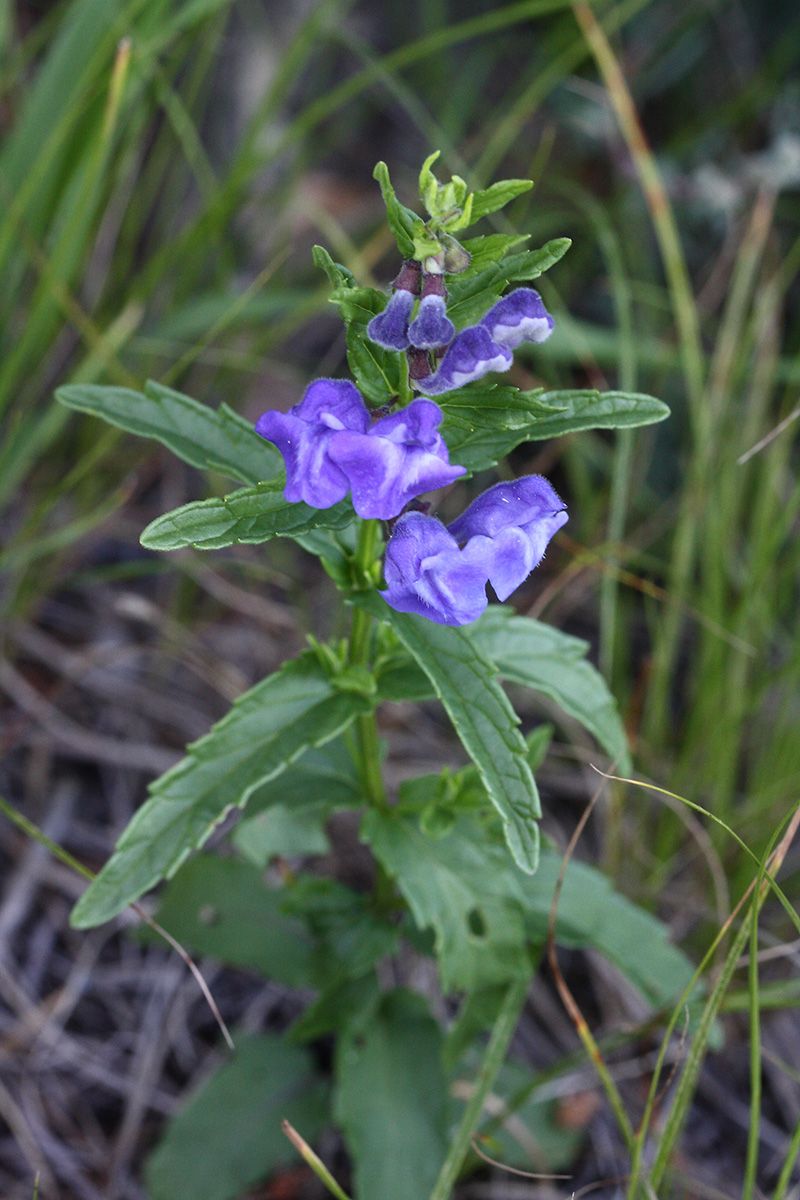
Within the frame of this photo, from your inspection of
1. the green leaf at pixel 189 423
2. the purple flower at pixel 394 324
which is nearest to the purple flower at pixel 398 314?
the purple flower at pixel 394 324

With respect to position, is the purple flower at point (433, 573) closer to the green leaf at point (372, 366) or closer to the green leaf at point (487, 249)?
the green leaf at point (372, 366)

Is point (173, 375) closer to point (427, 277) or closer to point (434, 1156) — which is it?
point (427, 277)

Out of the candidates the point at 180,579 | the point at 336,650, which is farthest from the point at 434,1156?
the point at 180,579

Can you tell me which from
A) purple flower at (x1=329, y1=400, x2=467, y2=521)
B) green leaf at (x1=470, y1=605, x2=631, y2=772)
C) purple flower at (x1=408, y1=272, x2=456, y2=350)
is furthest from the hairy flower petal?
green leaf at (x1=470, y1=605, x2=631, y2=772)

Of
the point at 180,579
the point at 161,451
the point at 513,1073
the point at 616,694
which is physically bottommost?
the point at 513,1073

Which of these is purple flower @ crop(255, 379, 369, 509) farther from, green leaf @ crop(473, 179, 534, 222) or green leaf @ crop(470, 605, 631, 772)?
green leaf @ crop(470, 605, 631, 772)

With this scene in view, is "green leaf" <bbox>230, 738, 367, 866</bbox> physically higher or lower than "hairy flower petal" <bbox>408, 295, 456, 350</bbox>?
lower
